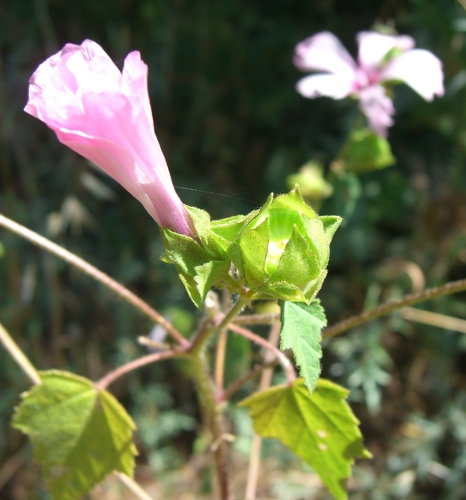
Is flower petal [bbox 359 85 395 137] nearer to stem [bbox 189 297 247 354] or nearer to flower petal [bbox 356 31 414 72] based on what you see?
flower petal [bbox 356 31 414 72]

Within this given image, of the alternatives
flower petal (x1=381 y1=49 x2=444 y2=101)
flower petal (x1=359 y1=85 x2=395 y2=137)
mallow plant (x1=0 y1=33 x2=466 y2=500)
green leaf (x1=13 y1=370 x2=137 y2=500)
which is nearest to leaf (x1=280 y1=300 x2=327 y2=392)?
mallow plant (x1=0 y1=33 x2=466 y2=500)

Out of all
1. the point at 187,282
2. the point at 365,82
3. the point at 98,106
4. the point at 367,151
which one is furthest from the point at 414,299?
the point at 365,82

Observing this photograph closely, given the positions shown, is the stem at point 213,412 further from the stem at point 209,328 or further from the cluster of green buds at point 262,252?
the cluster of green buds at point 262,252

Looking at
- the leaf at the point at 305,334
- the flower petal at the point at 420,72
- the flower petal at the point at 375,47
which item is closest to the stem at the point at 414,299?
the leaf at the point at 305,334

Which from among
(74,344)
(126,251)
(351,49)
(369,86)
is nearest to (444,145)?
(351,49)

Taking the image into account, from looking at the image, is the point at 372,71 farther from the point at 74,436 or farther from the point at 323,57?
the point at 74,436
